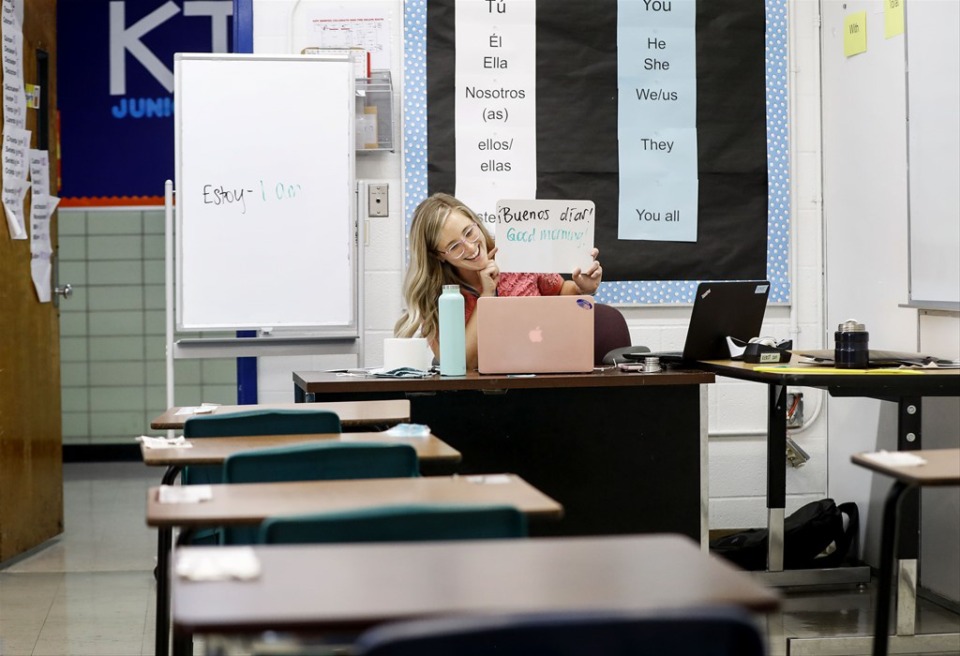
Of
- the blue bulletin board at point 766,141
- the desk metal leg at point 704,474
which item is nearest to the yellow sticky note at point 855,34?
the blue bulletin board at point 766,141

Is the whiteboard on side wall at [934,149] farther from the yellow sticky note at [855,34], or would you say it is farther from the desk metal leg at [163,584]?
the desk metal leg at [163,584]

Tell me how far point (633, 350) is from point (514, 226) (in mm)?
761

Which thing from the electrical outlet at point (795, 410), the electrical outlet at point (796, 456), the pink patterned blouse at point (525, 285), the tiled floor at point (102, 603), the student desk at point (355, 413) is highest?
the pink patterned blouse at point (525, 285)

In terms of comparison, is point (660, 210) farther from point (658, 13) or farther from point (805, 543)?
point (805, 543)

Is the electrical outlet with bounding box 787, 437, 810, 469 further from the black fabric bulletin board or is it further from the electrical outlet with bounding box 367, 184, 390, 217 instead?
the electrical outlet with bounding box 367, 184, 390, 217

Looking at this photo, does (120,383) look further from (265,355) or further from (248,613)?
(248,613)

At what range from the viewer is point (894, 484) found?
7.13ft

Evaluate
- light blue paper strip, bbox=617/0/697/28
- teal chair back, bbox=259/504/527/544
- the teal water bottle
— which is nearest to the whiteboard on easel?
the teal water bottle

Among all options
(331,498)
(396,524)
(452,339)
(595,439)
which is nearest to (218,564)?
(396,524)

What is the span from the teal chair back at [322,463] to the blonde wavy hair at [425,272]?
1.37 metres

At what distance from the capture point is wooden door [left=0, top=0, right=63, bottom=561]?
4.38 m

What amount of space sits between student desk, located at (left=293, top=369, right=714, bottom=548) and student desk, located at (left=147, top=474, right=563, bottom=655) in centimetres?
117

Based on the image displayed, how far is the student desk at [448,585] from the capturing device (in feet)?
3.88

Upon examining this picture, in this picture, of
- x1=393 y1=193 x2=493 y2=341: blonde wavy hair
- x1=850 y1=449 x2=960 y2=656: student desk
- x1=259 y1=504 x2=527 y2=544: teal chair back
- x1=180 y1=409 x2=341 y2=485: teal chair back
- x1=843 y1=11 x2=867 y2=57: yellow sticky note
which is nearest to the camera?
x1=259 y1=504 x2=527 y2=544: teal chair back
